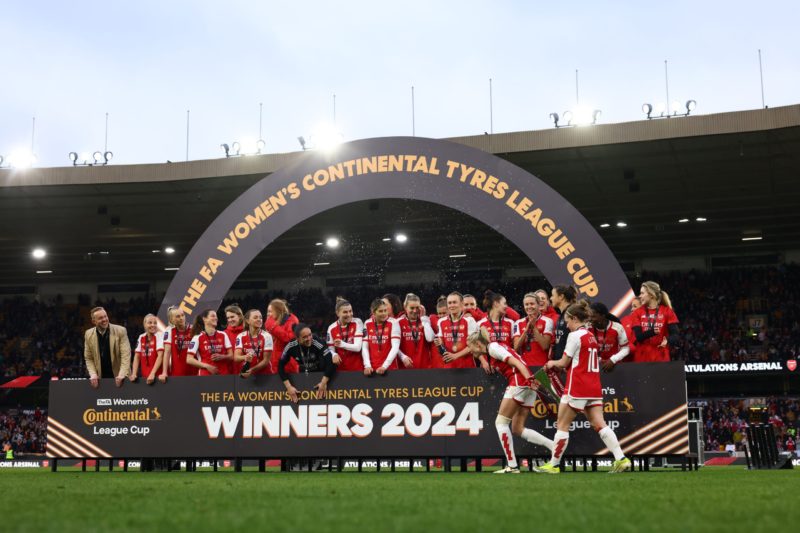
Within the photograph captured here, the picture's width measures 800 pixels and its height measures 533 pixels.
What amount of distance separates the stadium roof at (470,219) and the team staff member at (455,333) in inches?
471

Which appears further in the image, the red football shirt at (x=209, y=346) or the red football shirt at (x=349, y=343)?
the red football shirt at (x=209, y=346)

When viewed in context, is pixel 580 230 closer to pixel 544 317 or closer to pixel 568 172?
pixel 544 317

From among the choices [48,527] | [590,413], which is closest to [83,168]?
[590,413]

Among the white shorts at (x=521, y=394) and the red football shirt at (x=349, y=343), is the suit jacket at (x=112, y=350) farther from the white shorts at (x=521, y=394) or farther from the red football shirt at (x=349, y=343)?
the white shorts at (x=521, y=394)

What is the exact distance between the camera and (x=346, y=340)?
11938mm

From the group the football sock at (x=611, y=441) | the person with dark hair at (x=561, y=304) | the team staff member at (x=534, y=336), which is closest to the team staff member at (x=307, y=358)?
the team staff member at (x=534, y=336)

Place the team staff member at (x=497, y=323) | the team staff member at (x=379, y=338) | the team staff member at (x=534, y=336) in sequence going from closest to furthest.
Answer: the team staff member at (x=534, y=336), the team staff member at (x=497, y=323), the team staff member at (x=379, y=338)

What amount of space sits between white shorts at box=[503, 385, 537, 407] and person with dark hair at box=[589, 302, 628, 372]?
99 cm

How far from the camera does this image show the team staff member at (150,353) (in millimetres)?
12516

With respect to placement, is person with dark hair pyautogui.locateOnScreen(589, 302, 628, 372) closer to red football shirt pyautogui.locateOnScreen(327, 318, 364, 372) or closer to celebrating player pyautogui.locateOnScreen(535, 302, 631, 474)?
celebrating player pyautogui.locateOnScreen(535, 302, 631, 474)

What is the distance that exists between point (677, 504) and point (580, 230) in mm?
6407

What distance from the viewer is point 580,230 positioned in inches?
459

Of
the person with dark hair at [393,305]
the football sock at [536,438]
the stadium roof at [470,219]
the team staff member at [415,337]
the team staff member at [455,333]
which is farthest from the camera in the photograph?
the stadium roof at [470,219]

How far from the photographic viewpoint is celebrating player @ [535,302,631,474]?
9.70m
